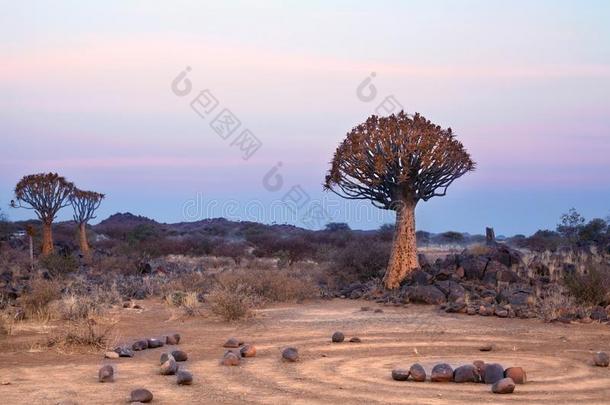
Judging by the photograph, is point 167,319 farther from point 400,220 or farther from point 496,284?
point 496,284

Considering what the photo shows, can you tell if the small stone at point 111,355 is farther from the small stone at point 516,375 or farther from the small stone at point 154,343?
the small stone at point 516,375

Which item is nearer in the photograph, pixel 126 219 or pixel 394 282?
pixel 394 282

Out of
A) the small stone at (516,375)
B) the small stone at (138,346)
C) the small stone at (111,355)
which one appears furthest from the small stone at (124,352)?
the small stone at (516,375)

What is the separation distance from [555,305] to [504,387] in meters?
8.60

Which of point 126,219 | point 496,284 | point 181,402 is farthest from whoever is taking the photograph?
point 126,219

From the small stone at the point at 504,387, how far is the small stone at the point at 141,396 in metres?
3.88

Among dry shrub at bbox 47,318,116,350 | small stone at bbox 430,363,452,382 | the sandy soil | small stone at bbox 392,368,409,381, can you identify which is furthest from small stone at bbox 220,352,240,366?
small stone at bbox 430,363,452,382

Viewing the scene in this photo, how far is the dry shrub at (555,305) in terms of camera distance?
53.1 feet

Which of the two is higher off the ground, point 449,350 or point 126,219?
point 126,219

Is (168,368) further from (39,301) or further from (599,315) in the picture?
(599,315)

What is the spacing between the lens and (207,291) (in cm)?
2195

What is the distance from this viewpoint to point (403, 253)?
69.2 feet

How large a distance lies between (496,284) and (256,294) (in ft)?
21.0

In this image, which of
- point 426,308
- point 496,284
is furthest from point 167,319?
point 496,284
